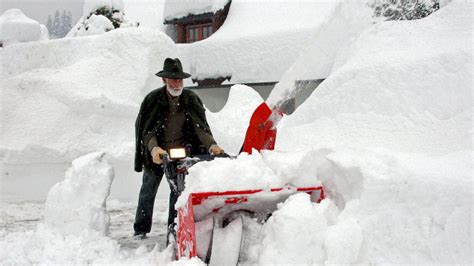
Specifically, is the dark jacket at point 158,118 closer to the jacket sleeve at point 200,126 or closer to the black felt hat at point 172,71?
the jacket sleeve at point 200,126

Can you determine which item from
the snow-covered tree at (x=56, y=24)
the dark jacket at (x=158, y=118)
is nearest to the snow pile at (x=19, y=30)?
the dark jacket at (x=158, y=118)

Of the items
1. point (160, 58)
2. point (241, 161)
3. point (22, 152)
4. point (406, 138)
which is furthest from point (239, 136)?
point (241, 161)

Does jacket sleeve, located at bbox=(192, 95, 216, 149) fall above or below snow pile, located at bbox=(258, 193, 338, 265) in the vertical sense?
above

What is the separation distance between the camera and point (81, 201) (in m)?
4.22

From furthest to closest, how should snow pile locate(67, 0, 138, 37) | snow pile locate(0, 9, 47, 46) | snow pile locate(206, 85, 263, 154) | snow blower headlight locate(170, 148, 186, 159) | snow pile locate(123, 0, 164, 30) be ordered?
snow pile locate(123, 0, 164, 30), snow pile locate(0, 9, 47, 46), snow pile locate(67, 0, 138, 37), snow pile locate(206, 85, 263, 154), snow blower headlight locate(170, 148, 186, 159)

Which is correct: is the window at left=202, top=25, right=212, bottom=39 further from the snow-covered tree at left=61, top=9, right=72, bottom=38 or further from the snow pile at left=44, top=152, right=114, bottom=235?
the snow-covered tree at left=61, top=9, right=72, bottom=38

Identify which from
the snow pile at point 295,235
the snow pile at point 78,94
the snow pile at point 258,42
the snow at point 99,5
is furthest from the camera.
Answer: the snow at point 99,5

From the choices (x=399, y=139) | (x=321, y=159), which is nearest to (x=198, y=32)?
(x=399, y=139)

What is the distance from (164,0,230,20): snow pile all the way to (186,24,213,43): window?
61cm

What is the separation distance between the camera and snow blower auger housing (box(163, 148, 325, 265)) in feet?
9.53

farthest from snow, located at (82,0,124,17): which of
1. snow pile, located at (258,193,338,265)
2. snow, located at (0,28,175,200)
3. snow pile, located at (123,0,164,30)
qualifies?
snow pile, located at (258,193,338,265)

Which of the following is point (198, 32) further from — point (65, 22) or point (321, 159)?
point (65, 22)

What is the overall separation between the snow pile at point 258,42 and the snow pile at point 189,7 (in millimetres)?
642

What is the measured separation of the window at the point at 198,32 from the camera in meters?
16.4
